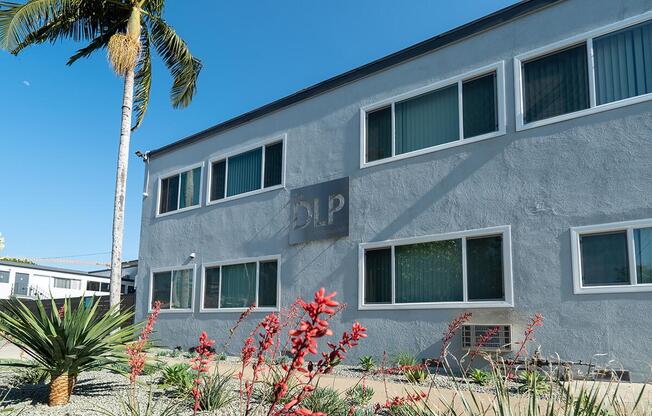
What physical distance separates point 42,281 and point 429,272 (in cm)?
3631

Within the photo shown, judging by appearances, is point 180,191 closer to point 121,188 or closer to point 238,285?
point 121,188

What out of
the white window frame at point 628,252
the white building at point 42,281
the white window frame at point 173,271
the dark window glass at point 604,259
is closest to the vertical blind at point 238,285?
the white window frame at point 173,271

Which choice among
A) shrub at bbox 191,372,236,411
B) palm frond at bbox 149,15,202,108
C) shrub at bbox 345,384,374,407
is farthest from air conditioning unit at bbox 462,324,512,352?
palm frond at bbox 149,15,202,108

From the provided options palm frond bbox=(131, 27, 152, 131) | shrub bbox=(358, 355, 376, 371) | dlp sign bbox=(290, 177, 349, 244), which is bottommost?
shrub bbox=(358, 355, 376, 371)

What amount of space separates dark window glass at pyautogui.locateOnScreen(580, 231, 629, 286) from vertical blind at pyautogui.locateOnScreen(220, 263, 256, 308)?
27.0ft

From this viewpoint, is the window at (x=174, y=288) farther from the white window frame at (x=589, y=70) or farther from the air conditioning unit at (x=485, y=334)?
the white window frame at (x=589, y=70)

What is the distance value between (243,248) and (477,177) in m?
6.92

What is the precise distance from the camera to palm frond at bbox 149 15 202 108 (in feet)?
60.3

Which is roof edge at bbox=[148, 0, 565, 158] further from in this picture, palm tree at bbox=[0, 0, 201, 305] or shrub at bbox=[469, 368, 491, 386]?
shrub at bbox=[469, 368, 491, 386]

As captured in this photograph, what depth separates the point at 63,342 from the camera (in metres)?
6.57

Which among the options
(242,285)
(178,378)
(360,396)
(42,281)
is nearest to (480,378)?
(360,396)

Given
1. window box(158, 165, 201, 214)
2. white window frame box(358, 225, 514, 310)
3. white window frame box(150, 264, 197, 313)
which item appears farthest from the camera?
window box(158, 165, 201, 214)

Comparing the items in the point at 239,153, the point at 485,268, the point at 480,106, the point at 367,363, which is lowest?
the point at 367,363

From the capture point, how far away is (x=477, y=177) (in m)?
10.6
